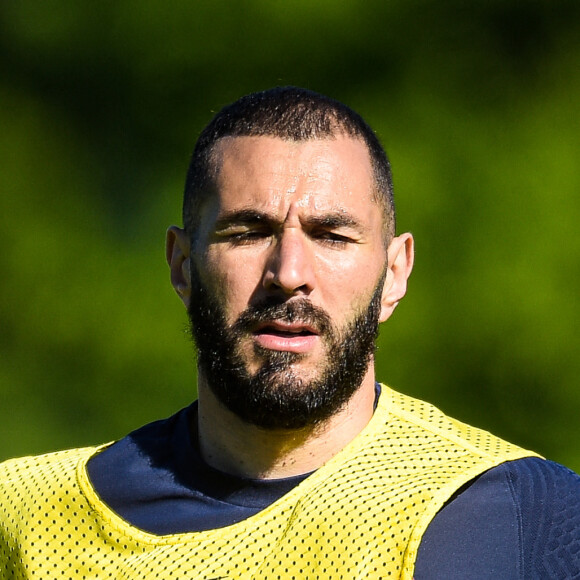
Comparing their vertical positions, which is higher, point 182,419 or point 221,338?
point 221,338

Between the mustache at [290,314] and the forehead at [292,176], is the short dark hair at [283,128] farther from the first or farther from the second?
the mustache at [290,314]

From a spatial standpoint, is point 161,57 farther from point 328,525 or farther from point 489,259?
point 328,525

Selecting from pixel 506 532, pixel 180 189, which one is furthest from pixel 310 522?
pixel 180 189

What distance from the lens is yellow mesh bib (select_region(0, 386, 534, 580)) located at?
229 cm

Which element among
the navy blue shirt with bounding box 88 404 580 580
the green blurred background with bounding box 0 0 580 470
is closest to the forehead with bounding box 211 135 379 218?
the navy blue shirt with bounding box 88 404 580 580

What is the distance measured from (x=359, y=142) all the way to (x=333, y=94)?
3353 mm

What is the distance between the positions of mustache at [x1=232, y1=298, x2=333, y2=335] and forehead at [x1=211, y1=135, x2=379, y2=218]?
6.7 inches

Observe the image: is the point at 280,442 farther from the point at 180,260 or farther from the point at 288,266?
the point at 180,260

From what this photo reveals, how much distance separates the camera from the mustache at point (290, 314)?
2441 mm

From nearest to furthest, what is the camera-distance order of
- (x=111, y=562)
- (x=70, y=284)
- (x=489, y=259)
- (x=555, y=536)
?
(x=555, y=536) < (x=111, y=562) < (x=489, y=259) < (x=70, y=284)

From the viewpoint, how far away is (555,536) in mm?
2322

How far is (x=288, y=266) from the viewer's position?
7.97 feet

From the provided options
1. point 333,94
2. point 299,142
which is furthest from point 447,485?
point 333,94

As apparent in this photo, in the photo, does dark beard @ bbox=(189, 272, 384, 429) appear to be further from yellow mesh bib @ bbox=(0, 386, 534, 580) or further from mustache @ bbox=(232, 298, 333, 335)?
yellow mesh bib @ bbox=(0, 386, 534, 580)
